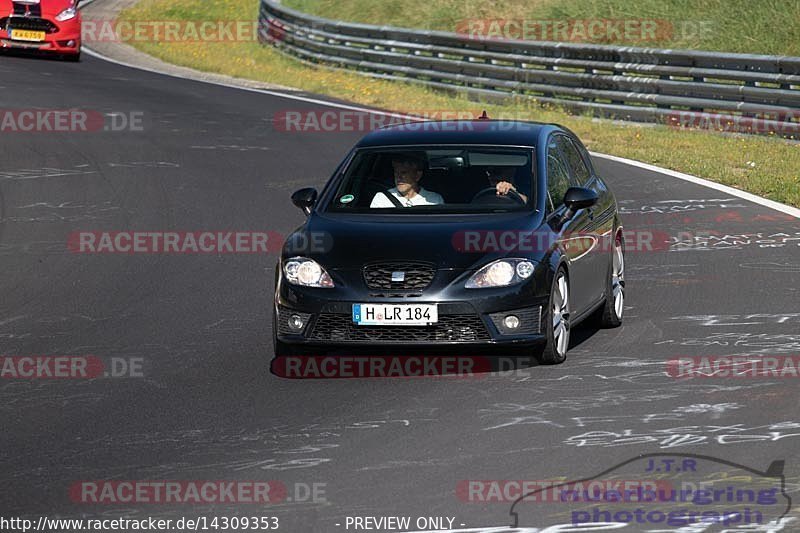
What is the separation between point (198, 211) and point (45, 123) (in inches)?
303

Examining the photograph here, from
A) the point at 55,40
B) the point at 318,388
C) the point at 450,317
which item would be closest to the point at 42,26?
the point at 55,40

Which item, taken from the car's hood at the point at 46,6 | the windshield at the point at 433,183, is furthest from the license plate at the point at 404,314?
the car's hood at the point at 46,6

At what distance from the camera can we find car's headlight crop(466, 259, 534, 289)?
9633 millimetres

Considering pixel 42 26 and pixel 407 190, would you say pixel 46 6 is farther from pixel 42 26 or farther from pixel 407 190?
pixel 407 190

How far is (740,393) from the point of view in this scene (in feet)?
29.5

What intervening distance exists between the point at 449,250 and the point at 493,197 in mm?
960

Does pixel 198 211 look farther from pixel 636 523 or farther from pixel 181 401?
pixel 636 523

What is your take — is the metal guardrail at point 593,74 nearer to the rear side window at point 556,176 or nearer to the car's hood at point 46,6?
the car's hood at point 46,6

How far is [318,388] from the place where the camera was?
9.30 metres

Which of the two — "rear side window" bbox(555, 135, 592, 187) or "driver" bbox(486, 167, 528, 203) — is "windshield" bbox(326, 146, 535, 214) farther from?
"rear side window" bbox(555, 135, 592, 187)

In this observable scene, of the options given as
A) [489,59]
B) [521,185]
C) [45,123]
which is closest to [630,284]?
[521,185]

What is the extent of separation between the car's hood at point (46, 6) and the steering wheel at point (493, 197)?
74.3 feet

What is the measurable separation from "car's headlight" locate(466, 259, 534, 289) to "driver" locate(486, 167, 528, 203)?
90cm

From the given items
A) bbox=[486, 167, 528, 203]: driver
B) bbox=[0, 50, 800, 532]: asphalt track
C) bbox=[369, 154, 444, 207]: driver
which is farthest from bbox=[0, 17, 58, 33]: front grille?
bbox=[486, 167, 528, 203]: driver
